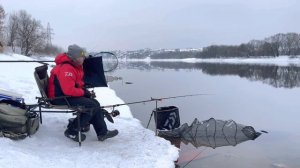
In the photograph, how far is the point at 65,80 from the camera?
5781mm

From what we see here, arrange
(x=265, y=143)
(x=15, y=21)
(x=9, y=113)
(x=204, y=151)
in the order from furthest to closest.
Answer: (x=15, y=21) < (x=265, y=143) < (x=204, y=151) < (x=9, y=113)

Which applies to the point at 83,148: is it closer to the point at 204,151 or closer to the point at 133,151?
the point at 133,151

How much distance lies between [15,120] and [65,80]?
942 millimetres

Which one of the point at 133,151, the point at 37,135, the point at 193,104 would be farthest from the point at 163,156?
the point at 193,104

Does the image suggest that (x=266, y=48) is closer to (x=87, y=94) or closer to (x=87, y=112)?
(x=87, y=94)

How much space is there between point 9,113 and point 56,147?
85 centimetres

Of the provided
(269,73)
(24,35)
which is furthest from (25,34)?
(269,73)

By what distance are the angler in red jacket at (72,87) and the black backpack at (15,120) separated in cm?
47

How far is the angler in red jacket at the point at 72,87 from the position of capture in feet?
19.1

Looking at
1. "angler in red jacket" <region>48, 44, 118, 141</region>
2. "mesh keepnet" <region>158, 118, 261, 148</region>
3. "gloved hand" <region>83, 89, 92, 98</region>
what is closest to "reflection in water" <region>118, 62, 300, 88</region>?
"mesh keepnet" <region>158, 118, 261, 148</region>

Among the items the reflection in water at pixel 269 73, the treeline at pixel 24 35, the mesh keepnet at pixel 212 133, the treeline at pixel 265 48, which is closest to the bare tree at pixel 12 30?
the treeline at pixel 24 35

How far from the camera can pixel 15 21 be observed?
6100 cm

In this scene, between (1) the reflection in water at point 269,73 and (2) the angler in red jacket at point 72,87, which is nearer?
(2) the angler in red jacket at point 72,87

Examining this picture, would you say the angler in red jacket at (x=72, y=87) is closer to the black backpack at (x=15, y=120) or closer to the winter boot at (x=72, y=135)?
the winter boot at (x=72, y=135)
